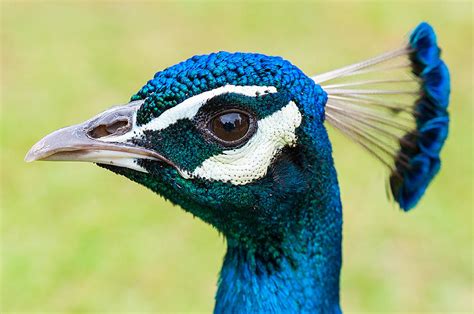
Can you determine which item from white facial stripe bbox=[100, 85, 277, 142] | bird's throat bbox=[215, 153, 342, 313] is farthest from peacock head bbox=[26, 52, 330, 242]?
bird's throat bbox=[215, 153, 342, 313]

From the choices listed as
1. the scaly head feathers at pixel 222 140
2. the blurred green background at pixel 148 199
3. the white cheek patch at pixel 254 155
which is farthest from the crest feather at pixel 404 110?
the blurred green background at pixel 148 199

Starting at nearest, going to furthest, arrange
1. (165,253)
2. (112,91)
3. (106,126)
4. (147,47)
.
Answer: (106,126)
(165,253)
(112,91)
(147,47)

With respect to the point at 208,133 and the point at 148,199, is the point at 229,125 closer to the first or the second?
the point at 208,133

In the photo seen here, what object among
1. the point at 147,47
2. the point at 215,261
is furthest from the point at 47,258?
the point at 147,47

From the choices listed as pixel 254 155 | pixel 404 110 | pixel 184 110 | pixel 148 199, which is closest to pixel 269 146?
pixel 254 155

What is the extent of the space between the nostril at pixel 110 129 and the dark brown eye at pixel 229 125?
139 mm

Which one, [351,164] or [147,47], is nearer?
[351,164]

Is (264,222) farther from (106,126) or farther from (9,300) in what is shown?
(9,300)

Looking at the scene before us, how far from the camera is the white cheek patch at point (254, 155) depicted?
124 centimetres

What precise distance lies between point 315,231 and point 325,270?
0.08 m

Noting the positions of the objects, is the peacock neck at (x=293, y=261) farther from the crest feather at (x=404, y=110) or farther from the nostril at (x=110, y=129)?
the nostril at (x=110, y=129)

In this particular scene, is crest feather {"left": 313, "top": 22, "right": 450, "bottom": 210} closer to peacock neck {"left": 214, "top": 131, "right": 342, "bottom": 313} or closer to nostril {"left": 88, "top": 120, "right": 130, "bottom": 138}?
peacock neck {"left": 214, "top": 131, "right": 342, "bottom": 313}

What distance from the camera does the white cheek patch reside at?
4.05 feet

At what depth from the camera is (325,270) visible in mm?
1410
